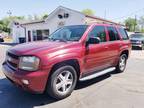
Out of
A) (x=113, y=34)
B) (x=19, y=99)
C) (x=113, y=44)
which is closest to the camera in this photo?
(x=19, y=99)

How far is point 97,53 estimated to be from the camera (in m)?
5.59

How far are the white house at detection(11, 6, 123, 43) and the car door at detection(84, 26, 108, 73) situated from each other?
40.8ft

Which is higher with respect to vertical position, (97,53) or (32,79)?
(97,53)

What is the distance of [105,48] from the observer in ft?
19.6

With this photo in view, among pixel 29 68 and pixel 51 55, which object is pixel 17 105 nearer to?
pixel 29 68

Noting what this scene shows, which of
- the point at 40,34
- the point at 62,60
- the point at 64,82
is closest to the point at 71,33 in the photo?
the point at 62,60

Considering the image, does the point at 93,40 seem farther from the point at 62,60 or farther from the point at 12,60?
the point at 12,60

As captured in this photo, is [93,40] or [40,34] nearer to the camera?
[93,40]

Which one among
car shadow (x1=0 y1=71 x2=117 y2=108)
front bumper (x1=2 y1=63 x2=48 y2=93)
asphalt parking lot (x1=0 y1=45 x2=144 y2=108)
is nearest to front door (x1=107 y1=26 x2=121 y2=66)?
asphalt parking lot (x1=0 y1=45 x2=144 y2=108)

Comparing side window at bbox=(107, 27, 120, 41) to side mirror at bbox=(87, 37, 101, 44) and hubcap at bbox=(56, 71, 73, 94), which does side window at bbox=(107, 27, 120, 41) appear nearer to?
side mirror at bbox=(87, 37, 101, 44)

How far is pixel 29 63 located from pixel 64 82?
3.58 feet

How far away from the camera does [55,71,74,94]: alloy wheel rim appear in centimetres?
461

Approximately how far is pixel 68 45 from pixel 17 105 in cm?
182

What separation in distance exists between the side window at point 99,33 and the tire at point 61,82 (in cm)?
138
